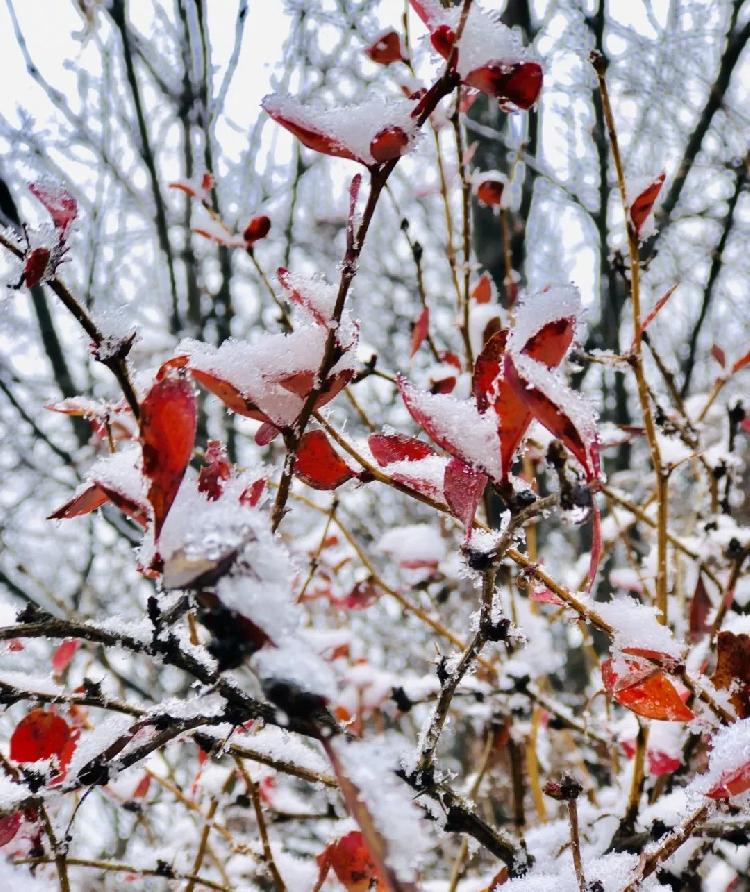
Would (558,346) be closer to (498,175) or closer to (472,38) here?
(472,38)

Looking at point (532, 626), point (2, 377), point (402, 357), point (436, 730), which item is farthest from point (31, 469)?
point (436, 730)

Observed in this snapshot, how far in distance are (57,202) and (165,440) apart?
0.55ft

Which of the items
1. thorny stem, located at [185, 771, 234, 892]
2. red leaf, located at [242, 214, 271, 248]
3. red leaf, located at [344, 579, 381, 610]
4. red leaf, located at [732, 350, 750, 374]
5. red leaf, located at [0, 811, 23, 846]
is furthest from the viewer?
red leaf, located at [344, 579, 381, 610]

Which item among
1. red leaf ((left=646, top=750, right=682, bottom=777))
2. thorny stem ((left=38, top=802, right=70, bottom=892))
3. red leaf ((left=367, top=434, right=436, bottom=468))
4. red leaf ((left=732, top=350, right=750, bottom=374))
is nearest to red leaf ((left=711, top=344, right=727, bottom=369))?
red leaf ((left=732, top=350, right=750, bottom=374))

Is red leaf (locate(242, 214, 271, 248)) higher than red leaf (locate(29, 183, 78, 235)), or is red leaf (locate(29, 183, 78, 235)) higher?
red leaf (locate(242, 214, 271, 248))

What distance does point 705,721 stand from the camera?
570 mm

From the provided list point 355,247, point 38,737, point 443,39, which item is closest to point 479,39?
point 443,39

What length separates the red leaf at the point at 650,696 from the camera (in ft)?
1.61

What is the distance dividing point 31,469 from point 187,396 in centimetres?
364

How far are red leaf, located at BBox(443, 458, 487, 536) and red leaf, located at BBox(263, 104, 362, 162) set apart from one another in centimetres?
17

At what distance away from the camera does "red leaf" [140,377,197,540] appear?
307mm

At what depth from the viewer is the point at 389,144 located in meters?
0.35

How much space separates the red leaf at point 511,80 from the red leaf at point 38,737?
0.54m

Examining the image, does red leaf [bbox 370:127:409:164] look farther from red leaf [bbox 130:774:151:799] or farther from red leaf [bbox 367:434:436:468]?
red leaf [bbox 130:774:151:799]
